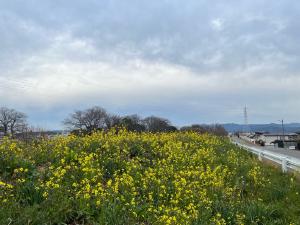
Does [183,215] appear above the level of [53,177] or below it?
below

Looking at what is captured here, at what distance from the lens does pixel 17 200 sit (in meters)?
6.62

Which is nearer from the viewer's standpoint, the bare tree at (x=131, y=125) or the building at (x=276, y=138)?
the bare tree at (x=131, y=125)

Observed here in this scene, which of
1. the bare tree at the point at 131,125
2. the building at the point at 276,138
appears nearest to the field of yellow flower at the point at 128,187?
the bare tree at the point at 131,125

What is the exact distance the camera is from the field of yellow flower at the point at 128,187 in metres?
6.61

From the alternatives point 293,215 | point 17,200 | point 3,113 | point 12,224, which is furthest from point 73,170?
point 3,113

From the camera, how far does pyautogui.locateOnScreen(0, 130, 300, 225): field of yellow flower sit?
6613 mm

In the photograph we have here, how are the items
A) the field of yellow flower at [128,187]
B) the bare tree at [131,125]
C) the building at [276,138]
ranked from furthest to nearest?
the building at [276,138], the bare tree at [131,125], the field of yellow flower at [128,187]

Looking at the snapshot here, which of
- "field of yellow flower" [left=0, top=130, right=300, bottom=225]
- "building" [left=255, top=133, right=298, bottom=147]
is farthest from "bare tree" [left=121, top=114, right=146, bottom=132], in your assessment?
"building" [left=255, top=133, right=298, bottom=147]

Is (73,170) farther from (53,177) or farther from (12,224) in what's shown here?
(12,224)

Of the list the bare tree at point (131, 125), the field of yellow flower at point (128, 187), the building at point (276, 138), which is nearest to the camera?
the field of yellow flower at point (128, 187)

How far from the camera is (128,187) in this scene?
858 centimetres

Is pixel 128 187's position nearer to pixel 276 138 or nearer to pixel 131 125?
pixel 131 125

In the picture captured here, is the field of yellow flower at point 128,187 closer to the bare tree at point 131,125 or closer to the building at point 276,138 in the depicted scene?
the bare tree at point 131,125

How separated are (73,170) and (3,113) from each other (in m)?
65.5
